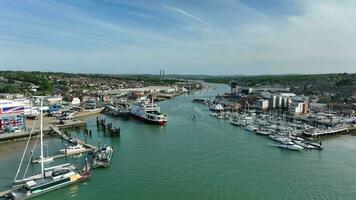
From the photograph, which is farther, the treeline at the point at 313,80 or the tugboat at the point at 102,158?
the treeline at the point at 313,80

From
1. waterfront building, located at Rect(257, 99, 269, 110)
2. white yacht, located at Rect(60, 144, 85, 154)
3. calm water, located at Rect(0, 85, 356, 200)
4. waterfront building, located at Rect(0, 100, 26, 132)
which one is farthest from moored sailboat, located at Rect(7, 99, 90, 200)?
waterfront building, located at Rect(257, 99, 269, 110)

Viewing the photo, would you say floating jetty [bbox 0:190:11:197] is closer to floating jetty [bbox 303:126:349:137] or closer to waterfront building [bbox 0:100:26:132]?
waterfront building [bbox 0:100:26:132]

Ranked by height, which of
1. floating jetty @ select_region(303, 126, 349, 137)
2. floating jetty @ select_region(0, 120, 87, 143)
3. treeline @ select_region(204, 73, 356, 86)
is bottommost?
floating jetty @ select_region(0, 120, 87, 143)

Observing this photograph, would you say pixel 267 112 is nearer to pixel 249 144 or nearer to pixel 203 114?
pixel 203 114

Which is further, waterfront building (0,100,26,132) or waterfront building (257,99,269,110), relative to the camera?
waterfront building (257,99,269,110)

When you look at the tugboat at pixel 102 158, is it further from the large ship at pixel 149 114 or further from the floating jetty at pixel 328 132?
the floating jetty at pixel 328 132

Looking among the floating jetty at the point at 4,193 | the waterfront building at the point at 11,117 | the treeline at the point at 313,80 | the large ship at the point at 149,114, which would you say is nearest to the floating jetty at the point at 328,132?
the large ship at the point at 149,114
